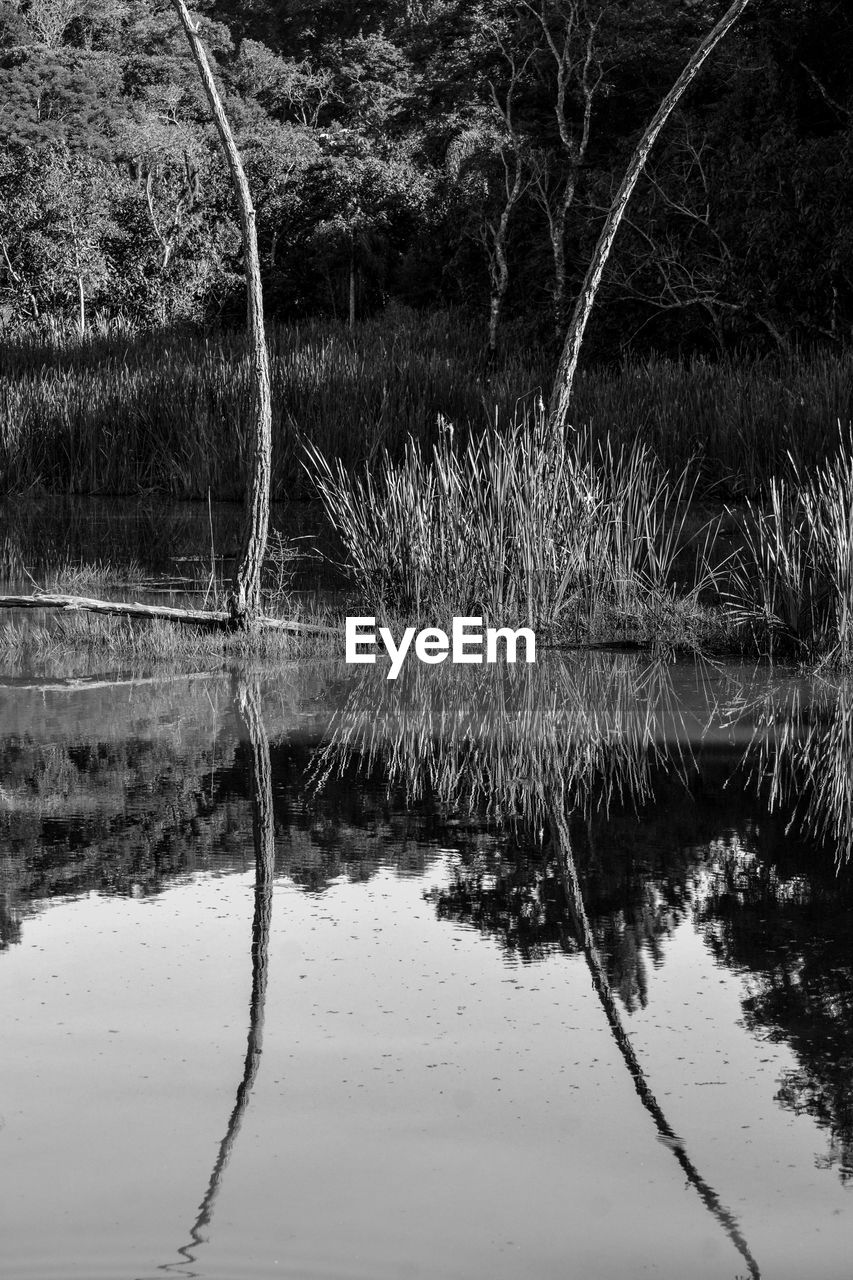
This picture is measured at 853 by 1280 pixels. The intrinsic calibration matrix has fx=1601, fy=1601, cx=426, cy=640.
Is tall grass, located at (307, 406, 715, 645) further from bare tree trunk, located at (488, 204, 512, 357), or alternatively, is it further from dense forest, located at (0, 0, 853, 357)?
bare tree trunk, located at (488, 204, 512, 357)

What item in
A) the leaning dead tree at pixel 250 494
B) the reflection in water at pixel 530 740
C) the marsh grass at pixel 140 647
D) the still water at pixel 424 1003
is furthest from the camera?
the leaning dead tree at pixel 250 494

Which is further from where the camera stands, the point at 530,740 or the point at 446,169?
the point at 446,169

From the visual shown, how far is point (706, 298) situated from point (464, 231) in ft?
20.8

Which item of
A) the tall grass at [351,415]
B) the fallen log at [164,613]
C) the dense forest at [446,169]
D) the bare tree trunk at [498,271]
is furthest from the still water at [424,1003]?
the bare tree trunk at [498,271]

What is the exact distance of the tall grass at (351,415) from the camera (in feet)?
37.8

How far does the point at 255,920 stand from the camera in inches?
143

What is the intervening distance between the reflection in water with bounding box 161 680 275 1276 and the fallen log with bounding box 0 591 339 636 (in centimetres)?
98

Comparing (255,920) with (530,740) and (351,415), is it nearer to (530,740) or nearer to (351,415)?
(530,740)

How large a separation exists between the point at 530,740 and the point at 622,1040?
2704 millimetres

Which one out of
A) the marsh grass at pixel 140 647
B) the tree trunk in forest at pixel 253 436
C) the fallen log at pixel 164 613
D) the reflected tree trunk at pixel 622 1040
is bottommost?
the marsh grass at pixel 140 647

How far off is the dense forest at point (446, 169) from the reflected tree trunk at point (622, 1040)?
13309 millimetres

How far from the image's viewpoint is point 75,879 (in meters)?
3.91

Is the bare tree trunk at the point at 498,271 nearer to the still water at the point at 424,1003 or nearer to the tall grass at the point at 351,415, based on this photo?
the tall grass at the point at 351,415

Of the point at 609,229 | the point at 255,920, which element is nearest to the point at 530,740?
the point at 255,920
